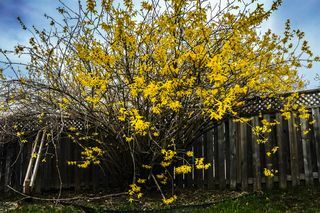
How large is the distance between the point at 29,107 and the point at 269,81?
426 centimetres

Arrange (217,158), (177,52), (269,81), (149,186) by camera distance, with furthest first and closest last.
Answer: (217,158) < (149,186) < (269,81) < (177,52)

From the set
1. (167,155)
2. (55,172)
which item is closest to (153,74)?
(167,155)

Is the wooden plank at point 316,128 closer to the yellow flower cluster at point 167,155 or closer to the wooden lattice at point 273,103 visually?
the wooden lattice at point 273,103

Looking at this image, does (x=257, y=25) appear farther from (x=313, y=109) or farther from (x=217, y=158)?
(x=217, y=158)

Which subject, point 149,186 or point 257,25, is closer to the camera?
point 257,25

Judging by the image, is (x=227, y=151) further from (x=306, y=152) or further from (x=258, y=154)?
(x=306, y=152)

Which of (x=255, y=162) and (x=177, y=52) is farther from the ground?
(x=177, y=52)

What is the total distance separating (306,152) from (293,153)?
0.73ft

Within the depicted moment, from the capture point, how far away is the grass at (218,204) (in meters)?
5.30

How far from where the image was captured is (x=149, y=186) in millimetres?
6770

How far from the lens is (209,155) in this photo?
7.33m

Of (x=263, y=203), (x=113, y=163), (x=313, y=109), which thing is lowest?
(x=263, y=203)

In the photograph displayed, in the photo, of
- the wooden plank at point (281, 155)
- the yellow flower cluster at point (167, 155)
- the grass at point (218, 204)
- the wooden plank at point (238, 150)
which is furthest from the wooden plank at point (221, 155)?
the yellow flower cluster at point (167, 155)

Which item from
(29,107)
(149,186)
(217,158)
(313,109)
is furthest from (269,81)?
(29,107)
